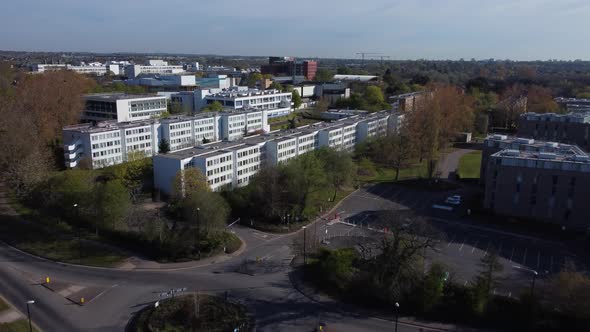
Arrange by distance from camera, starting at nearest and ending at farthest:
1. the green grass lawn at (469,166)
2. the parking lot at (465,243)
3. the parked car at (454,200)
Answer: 1. the parking lot at (465,243)
2. the parked car at (454,200)
3. the green grass lawn at (469,166)

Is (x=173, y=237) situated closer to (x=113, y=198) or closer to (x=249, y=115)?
(x=113, y=198)

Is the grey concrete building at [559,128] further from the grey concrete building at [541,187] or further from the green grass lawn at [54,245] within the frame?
the green grass lawn at [54,245]

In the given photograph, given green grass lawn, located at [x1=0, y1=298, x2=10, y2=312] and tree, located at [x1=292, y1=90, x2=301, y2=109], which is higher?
tree, located at [x1=292, y1=90, x2=301, y2=109]

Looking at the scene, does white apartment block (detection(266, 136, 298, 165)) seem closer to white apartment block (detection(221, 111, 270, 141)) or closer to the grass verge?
white apartment block (detection(221, 111, 270, 141))

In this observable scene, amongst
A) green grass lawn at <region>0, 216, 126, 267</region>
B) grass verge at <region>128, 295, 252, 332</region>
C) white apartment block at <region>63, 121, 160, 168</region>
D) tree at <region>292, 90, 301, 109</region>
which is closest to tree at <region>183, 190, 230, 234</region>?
green grass lawn at <region>0, 216, 126, 267</region>

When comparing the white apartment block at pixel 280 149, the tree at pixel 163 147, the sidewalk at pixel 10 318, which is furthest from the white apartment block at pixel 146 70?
the sidewalk at pixel 10 318

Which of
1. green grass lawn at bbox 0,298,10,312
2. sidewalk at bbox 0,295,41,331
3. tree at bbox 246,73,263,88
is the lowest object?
sidewalk at bbox 0,295,41,331

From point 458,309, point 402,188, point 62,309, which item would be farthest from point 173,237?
point 402,188
